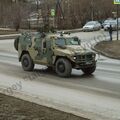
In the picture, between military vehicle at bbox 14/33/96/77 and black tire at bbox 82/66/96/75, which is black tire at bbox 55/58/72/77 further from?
black tire at bbox 82/66/96/75

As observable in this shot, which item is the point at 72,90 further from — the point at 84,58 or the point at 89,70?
the point at 89,70

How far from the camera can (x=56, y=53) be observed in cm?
1795

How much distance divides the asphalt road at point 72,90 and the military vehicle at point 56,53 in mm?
404

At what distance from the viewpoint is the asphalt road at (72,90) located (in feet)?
37.2

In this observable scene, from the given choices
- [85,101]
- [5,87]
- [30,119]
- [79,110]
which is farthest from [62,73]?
[30,119]

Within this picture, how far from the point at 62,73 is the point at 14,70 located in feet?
11.0

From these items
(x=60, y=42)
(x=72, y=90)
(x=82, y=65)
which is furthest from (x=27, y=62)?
(x=72, y=90)

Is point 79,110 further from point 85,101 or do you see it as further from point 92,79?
point 92,79

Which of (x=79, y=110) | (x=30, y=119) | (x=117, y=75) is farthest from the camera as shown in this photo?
(x=117, y=75)

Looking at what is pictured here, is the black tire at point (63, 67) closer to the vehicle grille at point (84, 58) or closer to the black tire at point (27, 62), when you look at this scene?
the vehicle grille at point (84, 58)

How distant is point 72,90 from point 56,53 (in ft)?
12.7

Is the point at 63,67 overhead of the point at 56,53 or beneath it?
beneath

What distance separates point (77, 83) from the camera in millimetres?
15984

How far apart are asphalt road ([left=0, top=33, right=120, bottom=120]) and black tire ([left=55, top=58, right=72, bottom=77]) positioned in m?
0.25
